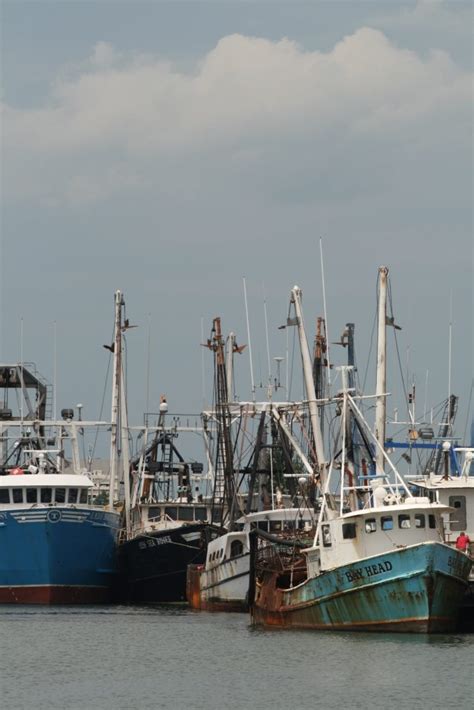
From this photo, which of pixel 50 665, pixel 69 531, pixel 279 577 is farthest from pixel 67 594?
pixel 50 665

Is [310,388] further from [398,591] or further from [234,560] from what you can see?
[398,591]

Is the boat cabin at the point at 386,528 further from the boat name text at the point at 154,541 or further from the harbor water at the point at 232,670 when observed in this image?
the boat name text at the point at 154,541

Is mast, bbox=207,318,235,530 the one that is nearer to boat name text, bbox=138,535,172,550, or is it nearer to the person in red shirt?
boat name text, bbox=138,535,172,550

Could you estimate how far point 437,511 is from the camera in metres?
55.6

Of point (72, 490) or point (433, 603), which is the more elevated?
point (72, 490)

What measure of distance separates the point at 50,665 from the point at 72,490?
3141 centimetres

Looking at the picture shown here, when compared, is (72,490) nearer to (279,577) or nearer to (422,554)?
(279,577)

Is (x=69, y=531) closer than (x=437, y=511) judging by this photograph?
No

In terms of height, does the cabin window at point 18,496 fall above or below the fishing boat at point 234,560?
above

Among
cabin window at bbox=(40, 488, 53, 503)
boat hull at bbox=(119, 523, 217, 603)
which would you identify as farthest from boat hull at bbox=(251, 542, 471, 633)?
cabin window at bbox=(40, 488, 53, 503)

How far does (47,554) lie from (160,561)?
24.7ft

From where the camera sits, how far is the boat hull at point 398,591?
5347 cm

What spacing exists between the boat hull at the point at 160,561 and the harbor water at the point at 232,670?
19710mm

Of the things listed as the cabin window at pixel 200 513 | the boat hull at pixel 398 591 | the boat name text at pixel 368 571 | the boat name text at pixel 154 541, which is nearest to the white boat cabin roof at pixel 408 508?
the boat hull at pixel 398 591
